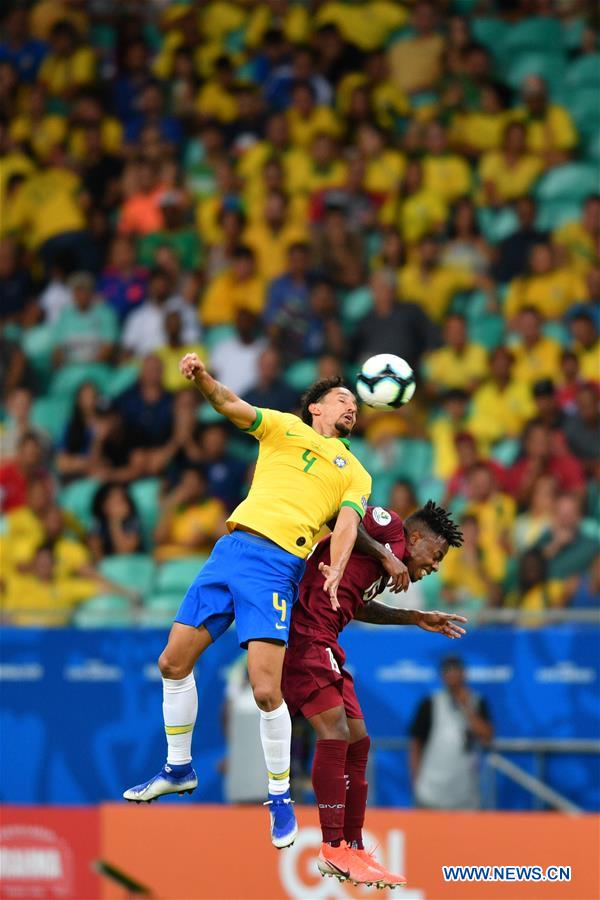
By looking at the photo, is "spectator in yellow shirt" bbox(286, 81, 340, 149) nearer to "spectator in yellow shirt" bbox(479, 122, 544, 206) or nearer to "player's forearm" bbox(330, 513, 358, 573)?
"spectator in yellow shirt" bbox(479, 122, 544, 206)

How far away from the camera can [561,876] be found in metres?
11.4

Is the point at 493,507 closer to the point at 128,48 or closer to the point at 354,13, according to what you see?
the point at 354,13

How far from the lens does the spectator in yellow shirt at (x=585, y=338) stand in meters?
15.8

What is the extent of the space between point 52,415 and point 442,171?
476 centimetres

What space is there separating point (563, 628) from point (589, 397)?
249 cm

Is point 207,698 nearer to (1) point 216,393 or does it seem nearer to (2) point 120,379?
(2) point 120,379

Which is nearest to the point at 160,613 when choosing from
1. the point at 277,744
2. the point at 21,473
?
the point at 21,473

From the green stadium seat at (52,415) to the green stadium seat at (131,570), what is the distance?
2048 millimetres

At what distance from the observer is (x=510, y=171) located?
1762cm

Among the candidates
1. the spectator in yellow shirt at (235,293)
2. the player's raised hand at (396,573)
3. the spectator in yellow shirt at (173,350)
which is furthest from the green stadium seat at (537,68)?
the player's raised hand at (396,573)

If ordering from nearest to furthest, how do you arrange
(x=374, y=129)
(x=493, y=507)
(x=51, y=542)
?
(x=493, y=507) → (x=51, y=542) → (x=374, y=129)

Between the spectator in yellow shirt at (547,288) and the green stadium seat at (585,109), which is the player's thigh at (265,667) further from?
the green stadium seat at (585,109)

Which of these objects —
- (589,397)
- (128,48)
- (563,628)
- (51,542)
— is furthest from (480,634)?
(128,48)

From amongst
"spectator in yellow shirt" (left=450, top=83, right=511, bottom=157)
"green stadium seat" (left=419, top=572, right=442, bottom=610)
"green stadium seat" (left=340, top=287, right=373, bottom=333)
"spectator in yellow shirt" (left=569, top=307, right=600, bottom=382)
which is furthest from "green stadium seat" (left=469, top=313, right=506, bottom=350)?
"green stadium seat" (left=419, top=572, right=442, bottom=610)
